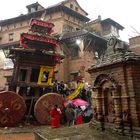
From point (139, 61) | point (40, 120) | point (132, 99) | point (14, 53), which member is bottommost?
point (40, 120)

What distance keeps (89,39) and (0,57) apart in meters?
15.5

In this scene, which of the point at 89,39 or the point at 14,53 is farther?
the point at 89,39

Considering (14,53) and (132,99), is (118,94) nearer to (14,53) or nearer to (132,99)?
(132,99)

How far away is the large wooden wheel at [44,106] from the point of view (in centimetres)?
1706

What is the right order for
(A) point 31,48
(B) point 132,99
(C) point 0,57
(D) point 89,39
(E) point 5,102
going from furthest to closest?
(C) point 0,57 → (D) point 89,39 → (A) point 31,48 → (E) point 5,102 → (B) point 132,99

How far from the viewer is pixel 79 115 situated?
17109 mm

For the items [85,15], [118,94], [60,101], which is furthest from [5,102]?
[85,15]

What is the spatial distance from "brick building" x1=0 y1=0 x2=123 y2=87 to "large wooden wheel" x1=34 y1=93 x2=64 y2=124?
10512mm

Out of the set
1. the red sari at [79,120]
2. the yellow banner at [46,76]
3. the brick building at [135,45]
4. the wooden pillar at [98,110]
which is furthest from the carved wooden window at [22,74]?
the brick building at [135,45]

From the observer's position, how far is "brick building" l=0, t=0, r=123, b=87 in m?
28.6

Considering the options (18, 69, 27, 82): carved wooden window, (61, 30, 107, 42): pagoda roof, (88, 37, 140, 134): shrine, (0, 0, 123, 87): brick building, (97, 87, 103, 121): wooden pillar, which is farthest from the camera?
(0, 0, 123, 87): brick building

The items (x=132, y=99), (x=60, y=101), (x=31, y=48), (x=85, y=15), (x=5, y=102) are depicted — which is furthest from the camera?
(x=85, y=15)

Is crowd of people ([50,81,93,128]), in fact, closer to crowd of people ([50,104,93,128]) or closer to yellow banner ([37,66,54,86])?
crowd of people ([50,104,93,128])

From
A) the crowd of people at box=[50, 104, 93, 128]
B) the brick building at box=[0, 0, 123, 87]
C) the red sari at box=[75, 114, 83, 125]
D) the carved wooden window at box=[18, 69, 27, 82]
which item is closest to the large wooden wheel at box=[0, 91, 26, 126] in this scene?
the crowd of people at box=[50, 104, 93, 128]
